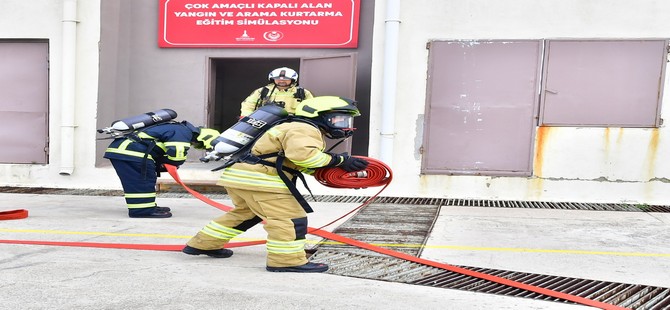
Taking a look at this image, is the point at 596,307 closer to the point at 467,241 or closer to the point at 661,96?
the point at 467,241

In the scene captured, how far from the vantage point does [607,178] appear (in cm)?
727

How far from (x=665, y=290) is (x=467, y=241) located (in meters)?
1.71

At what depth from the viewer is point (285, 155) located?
3.77 metres

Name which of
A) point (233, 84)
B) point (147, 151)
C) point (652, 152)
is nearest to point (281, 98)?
point (147, 151)

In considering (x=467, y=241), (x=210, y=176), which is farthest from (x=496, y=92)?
(x=210, y=176)

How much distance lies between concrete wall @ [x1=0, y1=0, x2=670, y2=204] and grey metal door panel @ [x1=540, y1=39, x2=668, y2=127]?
4.9 inches

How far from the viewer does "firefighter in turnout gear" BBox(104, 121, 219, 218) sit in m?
5.68

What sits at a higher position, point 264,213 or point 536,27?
point 536,27

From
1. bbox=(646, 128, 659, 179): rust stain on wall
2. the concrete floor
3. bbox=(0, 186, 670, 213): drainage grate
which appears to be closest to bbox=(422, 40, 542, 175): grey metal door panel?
bbox=(0, 186, 670, 213): drainage grate

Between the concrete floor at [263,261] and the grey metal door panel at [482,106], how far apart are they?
989 mm

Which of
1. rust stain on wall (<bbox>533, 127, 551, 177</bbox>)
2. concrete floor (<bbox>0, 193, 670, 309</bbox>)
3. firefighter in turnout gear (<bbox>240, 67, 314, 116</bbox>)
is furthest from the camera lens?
rust stain on wall (<bbox>533, 127, 551, 177</bbox>)

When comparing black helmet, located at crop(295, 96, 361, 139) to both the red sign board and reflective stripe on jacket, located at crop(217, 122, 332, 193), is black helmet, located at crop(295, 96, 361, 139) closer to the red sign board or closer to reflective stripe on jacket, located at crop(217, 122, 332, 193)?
reflective stripe on jacket, located at crop(217, 122, 332, 193)

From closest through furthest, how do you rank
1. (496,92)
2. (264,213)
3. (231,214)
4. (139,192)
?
(264,213)
(231,214)
(139,192)
(496,92)

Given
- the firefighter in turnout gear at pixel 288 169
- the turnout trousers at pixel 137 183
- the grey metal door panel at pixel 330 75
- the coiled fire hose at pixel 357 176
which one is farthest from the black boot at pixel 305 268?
the grey metal door panel at pixel 330 75
